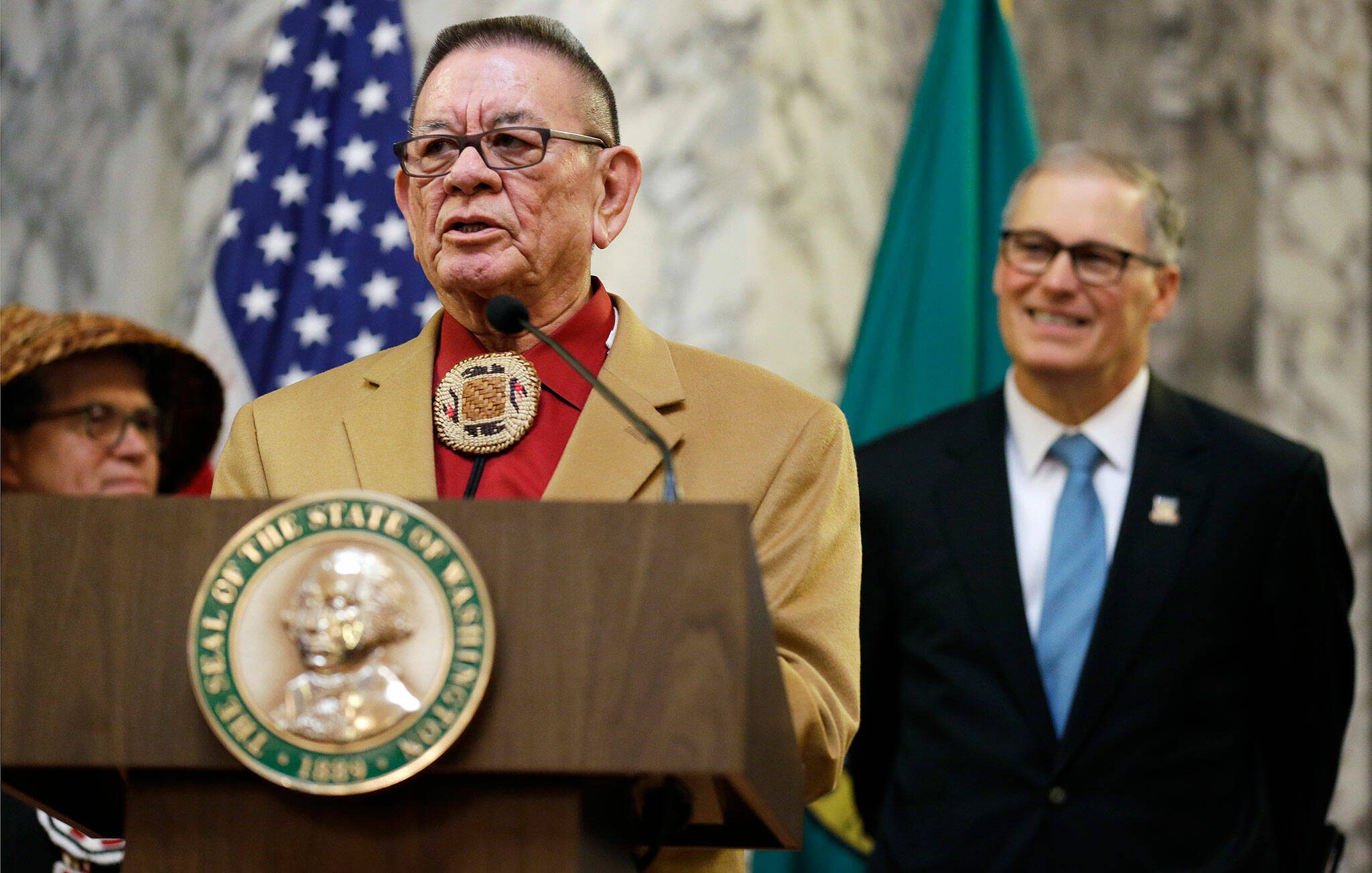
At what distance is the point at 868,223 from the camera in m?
4.77

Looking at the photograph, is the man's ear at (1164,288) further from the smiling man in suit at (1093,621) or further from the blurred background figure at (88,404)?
the blurred background figure at (88,404)

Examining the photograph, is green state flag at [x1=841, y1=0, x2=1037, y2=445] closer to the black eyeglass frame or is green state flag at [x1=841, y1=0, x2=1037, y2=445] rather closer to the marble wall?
the marble wall

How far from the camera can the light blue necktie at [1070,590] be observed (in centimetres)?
332

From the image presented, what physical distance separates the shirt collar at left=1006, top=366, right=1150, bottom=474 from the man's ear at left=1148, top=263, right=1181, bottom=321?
226mm

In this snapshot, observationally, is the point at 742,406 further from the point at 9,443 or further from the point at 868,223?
the point at 868,223

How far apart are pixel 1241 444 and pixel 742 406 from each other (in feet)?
5.65

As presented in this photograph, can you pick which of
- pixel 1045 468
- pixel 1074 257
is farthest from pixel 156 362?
pixel 1074 257

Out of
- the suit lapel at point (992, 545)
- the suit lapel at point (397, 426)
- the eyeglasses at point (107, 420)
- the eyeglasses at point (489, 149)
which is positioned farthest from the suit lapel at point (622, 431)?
the eyeglasses at point (107, 420)

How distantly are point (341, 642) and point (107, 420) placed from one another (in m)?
2.13

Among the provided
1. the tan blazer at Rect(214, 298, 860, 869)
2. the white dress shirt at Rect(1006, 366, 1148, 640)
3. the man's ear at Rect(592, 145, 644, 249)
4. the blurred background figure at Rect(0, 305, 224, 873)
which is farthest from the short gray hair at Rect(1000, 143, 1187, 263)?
the blurred background figure at Rect(0, 305, 224, 873)

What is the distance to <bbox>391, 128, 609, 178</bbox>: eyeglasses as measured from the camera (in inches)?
87.4

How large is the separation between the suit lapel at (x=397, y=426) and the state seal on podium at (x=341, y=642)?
0.44m

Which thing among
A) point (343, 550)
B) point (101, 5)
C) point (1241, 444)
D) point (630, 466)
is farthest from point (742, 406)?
point (101, 5)

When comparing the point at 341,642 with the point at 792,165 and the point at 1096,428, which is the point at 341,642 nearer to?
the point at 1096,428
